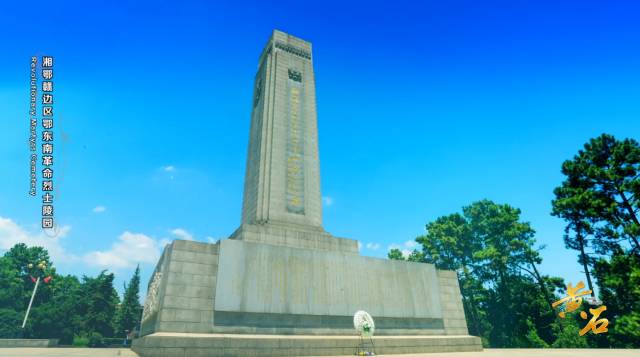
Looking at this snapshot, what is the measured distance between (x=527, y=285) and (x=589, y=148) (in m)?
14.7

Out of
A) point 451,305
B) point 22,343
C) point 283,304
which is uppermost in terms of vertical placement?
point 283,304

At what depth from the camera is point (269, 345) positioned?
14.5m

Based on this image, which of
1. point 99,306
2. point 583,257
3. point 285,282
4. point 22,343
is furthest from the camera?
point 99,306

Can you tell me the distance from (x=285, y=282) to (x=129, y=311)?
4610cm

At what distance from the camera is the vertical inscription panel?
70.7 feet

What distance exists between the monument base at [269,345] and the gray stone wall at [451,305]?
2308mm

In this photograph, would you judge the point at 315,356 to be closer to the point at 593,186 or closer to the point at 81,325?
the point at 593,186

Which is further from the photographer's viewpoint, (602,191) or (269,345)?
(602,191)

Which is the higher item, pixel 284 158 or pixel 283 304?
pixel 284 158

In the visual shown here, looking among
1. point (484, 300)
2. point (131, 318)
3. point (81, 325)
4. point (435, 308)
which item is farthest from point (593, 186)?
point (131, 318)

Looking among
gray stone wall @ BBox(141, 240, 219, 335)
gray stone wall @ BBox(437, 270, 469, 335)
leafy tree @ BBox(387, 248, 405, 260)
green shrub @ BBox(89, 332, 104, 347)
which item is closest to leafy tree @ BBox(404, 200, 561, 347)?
leafy tree @ BBox(387, 248, 405, 260)

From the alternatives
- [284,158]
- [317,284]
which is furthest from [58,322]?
[317,284]

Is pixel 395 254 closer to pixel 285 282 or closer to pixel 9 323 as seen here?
pixel 285 282

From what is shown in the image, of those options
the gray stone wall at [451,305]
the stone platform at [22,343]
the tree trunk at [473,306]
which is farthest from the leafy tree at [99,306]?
the tree trunk at [473,306]
